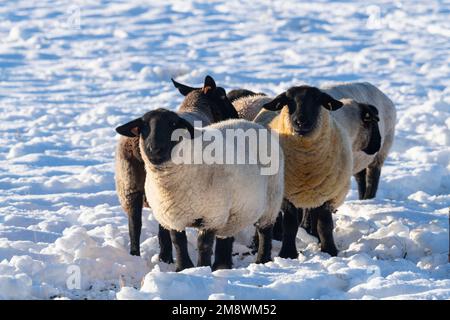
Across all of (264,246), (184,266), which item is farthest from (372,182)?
(184,266)

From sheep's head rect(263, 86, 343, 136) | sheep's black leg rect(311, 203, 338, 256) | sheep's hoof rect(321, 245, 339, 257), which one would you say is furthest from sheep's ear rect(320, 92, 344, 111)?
sheep's hoof rect(321, 245, 339, 257)

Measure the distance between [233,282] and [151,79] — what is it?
15388 mm

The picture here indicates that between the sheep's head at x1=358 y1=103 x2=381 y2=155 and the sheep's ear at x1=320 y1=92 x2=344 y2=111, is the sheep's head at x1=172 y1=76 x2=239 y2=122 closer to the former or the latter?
the sheep's ear at x1=320 y1=92 x2=344 y2=111

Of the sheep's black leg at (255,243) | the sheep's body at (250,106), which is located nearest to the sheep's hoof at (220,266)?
the sheep's black leg at (255,243)

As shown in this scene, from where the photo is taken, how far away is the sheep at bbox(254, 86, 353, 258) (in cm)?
753

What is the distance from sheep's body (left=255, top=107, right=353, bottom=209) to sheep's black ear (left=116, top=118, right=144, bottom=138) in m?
1.67

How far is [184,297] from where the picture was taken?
5203 millimetres

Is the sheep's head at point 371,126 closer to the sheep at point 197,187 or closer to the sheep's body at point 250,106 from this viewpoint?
the sheep's body at point 250,106

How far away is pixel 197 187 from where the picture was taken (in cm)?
670

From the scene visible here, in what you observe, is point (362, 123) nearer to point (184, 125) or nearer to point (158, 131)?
point (184, 125)

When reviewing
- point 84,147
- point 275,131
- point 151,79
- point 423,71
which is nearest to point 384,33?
point 423,71

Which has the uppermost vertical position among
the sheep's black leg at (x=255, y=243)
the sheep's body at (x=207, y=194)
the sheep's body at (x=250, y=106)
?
the sheep's body at (x=250, y=106)

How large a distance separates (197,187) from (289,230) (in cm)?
153

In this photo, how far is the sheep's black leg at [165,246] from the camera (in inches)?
303
